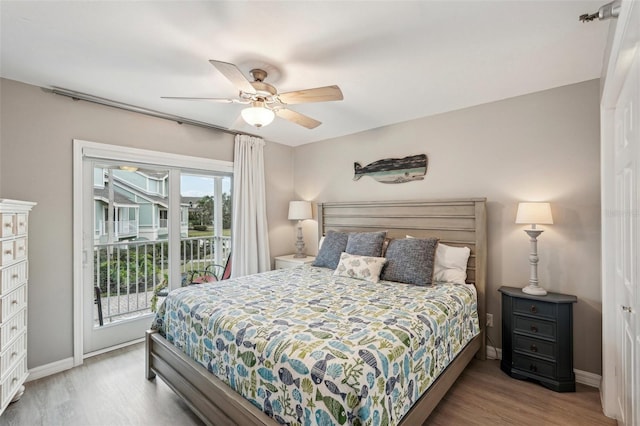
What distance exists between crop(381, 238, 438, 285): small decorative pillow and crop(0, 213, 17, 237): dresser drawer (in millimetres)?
2950

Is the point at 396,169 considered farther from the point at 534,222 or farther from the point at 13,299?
the point at 13,299

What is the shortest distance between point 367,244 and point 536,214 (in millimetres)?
1526

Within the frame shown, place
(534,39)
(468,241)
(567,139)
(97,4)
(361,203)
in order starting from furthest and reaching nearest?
(361,203)
(468,241)
(567,139)
(534,39)
(97,4)

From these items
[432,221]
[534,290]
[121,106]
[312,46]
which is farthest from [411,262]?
[121,106]

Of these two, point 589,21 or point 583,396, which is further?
point 583,396

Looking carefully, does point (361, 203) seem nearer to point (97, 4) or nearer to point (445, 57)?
point (445, 57)

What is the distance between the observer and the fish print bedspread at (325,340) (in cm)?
130

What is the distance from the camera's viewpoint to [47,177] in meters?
2.64

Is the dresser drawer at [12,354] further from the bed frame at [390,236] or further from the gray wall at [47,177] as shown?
the bed frame at [390,236]

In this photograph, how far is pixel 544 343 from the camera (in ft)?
7.82

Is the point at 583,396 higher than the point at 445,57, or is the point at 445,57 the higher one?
the point at 445,57

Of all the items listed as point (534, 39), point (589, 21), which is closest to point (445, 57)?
point (534, 39)

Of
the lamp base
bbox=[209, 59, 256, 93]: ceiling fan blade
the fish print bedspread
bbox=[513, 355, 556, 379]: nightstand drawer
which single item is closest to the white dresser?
the fish print bedspread

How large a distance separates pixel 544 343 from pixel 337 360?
2.08 metres
